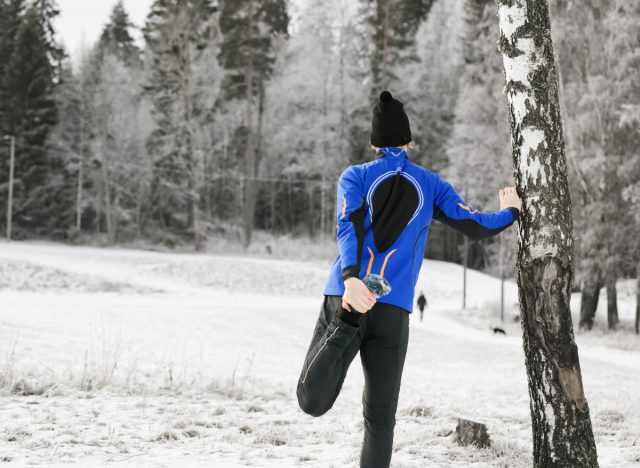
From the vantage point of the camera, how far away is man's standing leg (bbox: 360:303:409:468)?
3.46 meters

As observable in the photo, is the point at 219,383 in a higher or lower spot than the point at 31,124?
lower

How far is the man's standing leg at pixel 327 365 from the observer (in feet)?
10.9

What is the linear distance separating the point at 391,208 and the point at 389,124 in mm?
492

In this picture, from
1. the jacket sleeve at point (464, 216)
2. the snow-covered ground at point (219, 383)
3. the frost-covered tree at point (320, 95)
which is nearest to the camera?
the jacket sleeve at point (464, 216)

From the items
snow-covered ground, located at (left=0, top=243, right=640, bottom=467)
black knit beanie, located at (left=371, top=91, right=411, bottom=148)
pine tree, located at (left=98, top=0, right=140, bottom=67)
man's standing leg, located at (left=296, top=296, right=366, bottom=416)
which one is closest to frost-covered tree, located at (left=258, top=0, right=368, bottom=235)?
pine tree, located at (left=98, top=0, right=140, bottom=67)

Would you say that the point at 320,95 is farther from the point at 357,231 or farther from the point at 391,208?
the point at 357,231

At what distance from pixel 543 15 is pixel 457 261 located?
52698mm

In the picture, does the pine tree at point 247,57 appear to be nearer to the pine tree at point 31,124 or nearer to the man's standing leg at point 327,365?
the pine tree at point 31,124

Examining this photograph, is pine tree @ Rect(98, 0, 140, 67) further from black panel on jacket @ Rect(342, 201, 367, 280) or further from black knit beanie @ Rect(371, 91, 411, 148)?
black panel on jacket @ Rect(342, 201, 367, 280)

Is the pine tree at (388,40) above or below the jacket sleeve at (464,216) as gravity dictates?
above

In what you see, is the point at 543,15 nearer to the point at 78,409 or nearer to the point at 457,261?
the point at 78,409

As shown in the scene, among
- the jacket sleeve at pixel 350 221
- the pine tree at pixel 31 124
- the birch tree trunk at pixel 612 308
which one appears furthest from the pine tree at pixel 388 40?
the jacket sleeve at pixel 350 221

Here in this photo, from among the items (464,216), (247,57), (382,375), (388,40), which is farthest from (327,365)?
(247,57)

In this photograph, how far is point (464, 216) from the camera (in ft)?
12.1
